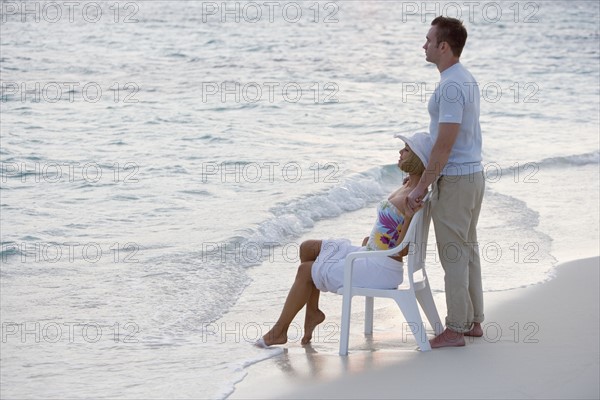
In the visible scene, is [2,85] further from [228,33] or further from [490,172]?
[228,33]

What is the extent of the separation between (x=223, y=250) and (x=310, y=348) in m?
2.34

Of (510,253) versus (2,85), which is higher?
(2,85)

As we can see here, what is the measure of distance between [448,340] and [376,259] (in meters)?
0.56

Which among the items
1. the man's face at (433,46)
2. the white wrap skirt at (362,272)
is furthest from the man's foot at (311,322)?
the man's face at (433,46)

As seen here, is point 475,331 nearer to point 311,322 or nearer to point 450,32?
point 311,322

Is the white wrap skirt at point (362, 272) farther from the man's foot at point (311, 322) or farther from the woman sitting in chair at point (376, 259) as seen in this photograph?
the man's foot at point (311, 322)

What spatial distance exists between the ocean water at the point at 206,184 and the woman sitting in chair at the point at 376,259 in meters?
0.40

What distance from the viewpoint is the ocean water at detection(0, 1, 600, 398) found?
5262mm

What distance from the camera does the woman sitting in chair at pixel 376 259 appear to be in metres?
4.61

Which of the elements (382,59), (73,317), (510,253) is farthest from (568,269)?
(382,59)

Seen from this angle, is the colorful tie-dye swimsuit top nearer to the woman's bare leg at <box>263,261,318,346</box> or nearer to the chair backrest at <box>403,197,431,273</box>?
the chair backrest at <box>403,197,431,273</box>

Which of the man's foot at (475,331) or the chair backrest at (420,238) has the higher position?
the chair backrest at (420,238)

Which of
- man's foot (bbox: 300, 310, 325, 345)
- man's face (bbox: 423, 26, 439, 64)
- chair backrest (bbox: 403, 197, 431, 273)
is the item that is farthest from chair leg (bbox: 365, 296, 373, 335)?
man's face (bbox: 423, 26, 439, 64)

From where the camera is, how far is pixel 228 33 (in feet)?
86.6
